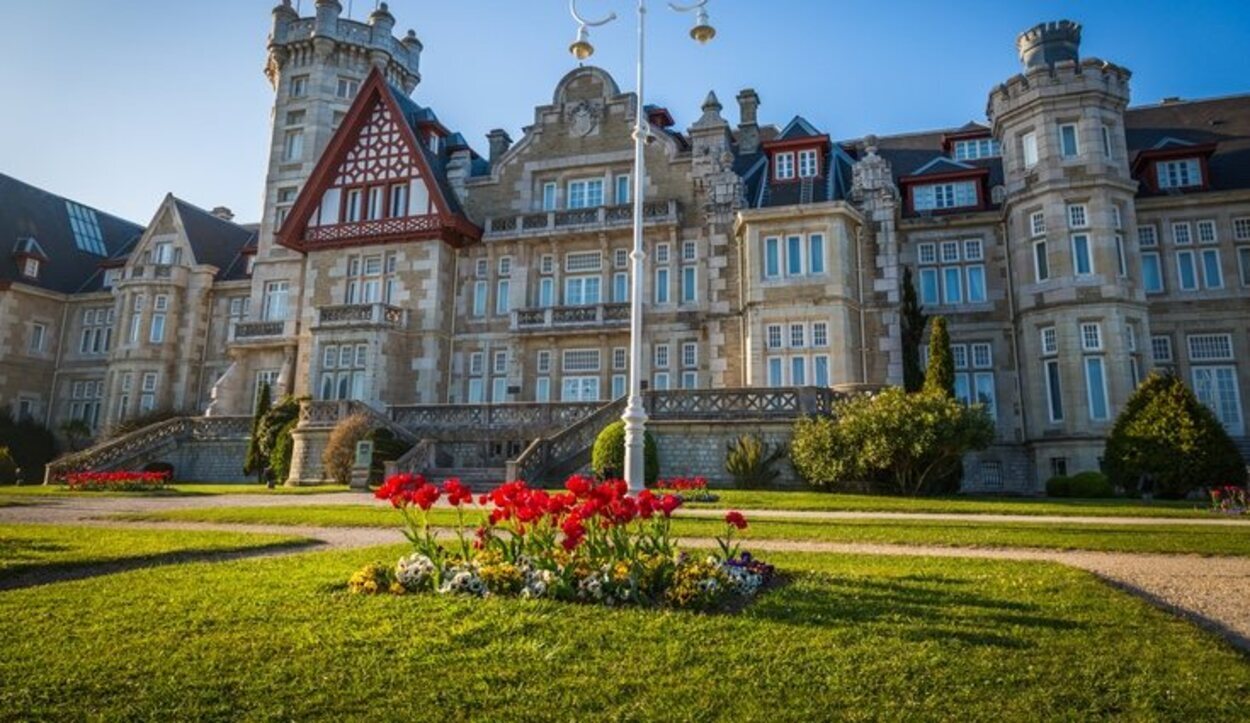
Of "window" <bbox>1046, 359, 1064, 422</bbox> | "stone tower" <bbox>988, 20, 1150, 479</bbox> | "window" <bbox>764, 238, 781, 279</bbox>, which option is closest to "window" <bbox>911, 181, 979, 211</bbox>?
"stone tower" <bbox>988, 20, 1150, 479</bbox>

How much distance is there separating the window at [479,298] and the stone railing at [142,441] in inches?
412

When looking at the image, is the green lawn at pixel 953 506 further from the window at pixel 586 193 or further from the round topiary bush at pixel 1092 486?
the window at pixel 586 193

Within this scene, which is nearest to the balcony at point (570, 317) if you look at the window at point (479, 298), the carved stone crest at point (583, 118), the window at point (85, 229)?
the window at point (479, 298)

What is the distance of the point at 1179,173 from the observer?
2883cm

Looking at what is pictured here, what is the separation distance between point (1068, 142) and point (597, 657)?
2882cm

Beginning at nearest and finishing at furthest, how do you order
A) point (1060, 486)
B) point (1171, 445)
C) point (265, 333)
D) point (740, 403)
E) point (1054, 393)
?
point (1171, 445) < point (1060, 486) < point (740, 403) < point (1054, 393) < point (265, 333)

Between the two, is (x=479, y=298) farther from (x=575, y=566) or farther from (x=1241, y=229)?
(x=1241, y=229)

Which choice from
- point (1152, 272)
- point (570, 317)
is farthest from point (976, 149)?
point (570, 317)

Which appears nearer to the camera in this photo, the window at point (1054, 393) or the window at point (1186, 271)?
the window at point (1054, 393)

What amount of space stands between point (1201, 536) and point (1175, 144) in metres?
24.0

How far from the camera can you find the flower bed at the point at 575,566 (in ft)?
21.3

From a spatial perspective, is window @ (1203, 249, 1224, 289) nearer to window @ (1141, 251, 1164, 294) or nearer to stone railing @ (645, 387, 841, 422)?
window @ (1141, 251, 1164, 294)

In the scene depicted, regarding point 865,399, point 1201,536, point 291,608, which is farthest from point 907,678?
point 865,399

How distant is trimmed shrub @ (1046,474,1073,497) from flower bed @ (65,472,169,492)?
27.9 meters
